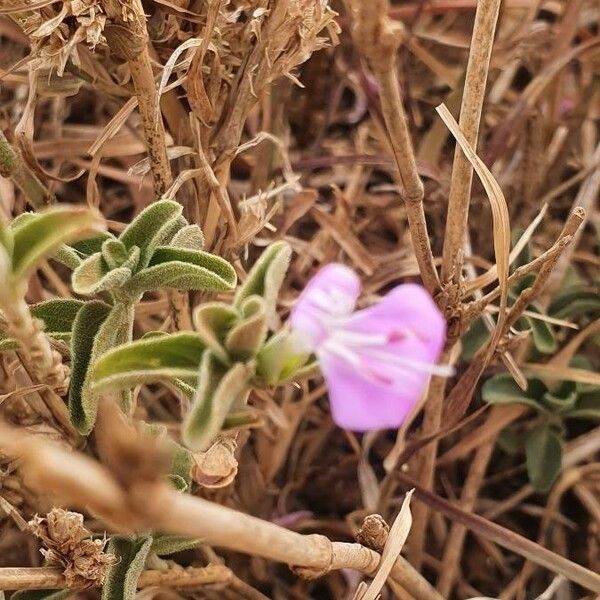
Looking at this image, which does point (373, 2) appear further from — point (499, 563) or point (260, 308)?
point (499, 563)

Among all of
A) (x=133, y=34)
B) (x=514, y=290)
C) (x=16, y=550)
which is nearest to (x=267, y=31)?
(x=133, y=34)

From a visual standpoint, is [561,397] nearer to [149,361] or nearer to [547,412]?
[547,412]

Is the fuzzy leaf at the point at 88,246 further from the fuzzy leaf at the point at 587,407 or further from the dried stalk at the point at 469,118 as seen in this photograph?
the fuzzy leaf at the point at 587,407

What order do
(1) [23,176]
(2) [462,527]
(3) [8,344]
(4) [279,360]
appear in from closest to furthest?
(4) [279,360]
(3) [8,344]
(1) [23,176]
(2) [462,527]

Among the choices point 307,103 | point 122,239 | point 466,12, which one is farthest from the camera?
point 466,12

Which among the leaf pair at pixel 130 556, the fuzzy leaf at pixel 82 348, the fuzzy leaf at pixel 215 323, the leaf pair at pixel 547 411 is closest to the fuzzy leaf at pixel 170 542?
the leaf pair at pixel 130 556

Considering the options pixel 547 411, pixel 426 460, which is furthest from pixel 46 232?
pixel 547 411
